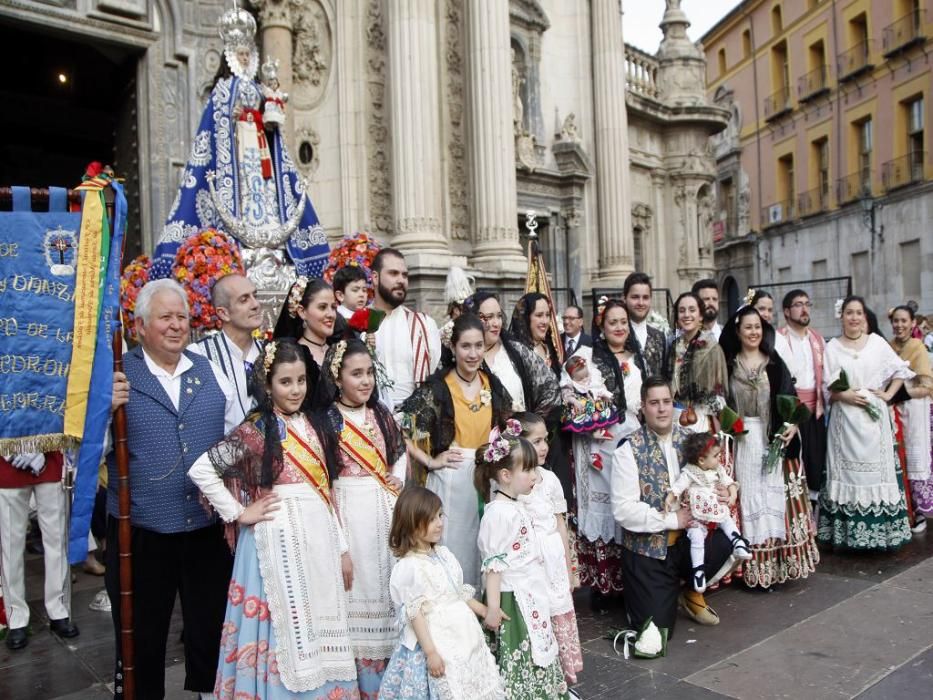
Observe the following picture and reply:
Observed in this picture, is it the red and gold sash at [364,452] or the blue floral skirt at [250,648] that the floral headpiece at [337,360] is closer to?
the red and gold sash at [364,452]

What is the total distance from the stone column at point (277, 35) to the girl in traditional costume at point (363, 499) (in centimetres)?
712

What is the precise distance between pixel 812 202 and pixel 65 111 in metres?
26.6

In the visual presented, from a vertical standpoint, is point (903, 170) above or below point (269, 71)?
above

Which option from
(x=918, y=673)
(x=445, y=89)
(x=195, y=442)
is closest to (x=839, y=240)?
(x=445, y=89)

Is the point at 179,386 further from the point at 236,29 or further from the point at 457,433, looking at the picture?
the point at 236,29

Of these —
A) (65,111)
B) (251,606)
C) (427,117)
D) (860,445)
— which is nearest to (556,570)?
(251,606)

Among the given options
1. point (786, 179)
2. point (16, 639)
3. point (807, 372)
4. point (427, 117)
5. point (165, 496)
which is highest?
point (786, 179)

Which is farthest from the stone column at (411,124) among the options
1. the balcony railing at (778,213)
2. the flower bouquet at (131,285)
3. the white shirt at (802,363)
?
the balcony railing at (778,213)

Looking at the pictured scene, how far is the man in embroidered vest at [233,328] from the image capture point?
439cm

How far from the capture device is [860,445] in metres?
6.68

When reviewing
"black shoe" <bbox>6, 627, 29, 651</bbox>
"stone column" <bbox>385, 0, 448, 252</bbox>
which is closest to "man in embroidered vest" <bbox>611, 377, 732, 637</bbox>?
"black shoe" <bbox>6, 627, 29, 651</bbox>

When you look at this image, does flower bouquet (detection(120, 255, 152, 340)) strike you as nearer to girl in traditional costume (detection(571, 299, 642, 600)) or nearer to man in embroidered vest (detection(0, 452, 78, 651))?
man in embroidered vest (detection(0, 452, 78, 651))

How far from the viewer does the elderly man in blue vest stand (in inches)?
146

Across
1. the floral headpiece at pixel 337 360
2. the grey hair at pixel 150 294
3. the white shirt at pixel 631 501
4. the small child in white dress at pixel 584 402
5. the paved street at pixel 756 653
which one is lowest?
the paved street at pixel 756 653
